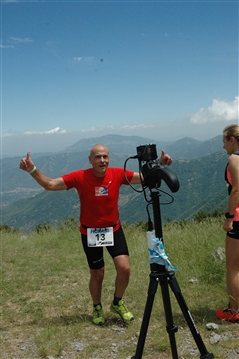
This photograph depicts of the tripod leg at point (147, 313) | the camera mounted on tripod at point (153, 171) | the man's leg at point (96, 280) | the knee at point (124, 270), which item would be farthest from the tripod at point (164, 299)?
the man's leg at point (96, 280)

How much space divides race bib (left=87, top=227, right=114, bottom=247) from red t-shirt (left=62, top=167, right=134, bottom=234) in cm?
5

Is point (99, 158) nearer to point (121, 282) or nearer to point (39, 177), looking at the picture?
point (39, 177)

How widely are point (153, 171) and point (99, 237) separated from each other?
1.61 meters

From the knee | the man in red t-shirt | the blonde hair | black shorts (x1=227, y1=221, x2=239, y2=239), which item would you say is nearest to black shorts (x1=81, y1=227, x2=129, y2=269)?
the man in red t-shirt

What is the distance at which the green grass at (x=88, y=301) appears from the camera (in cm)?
351

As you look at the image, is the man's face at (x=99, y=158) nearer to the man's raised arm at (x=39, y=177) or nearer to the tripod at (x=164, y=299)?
the man's raised arm at (x=39, y=177)

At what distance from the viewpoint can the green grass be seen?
11.5 ft

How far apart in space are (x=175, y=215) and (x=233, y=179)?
6222 inches

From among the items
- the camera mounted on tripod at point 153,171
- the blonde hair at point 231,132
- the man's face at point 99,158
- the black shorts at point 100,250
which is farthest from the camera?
→ the black shorts at point 100,250

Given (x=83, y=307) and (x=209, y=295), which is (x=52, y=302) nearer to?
(x=83, y=307)

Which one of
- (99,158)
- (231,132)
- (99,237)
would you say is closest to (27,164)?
(99,158)

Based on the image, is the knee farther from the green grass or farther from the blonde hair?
the blonde hair

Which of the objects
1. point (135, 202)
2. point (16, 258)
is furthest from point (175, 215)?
point (16, 258)

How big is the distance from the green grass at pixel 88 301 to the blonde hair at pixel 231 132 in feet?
6.94
